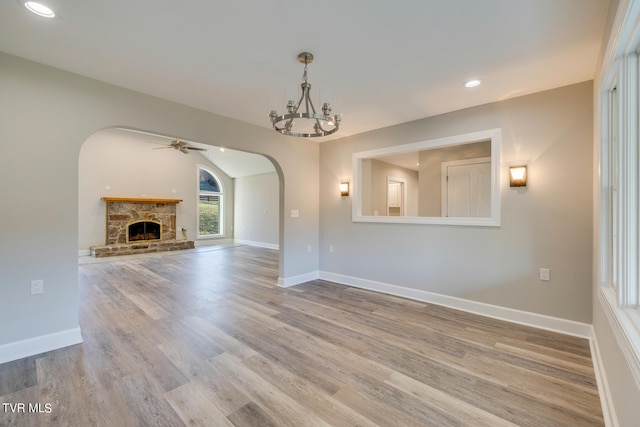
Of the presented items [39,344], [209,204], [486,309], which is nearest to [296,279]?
[486,309]

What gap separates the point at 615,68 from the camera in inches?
65.9

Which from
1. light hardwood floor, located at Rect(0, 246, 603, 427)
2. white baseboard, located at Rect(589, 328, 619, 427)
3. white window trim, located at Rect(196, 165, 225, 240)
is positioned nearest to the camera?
white baseboard, located at Rect(589, 328, 619, 427)

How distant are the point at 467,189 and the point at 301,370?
424cm

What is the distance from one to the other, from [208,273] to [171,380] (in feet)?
A: 12.2

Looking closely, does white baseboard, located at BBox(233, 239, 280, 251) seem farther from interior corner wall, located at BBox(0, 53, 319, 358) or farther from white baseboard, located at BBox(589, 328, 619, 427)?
white baseboard, located at BBox(589, 328, 619, 427)

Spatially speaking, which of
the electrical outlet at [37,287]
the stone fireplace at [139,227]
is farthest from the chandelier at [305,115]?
the stone fireplace at [139,227]

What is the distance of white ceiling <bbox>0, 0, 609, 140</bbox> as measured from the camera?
6.05ft

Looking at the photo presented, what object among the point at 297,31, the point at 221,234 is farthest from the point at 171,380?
the point at 221,234

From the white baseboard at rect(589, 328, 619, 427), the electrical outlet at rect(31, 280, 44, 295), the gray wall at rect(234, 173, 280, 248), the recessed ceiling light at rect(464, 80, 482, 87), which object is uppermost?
the recessed ceiling light at rect(464, 80, 482, 87)

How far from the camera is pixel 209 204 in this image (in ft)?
34.8

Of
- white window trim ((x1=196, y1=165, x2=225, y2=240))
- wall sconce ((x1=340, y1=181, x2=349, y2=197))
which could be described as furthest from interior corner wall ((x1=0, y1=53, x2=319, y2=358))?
white window trim ((x1=196, y1=165, x2=225, y2=240))

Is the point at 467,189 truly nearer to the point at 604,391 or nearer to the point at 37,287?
the point at 604,391

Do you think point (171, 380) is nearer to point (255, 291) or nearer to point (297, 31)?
point (255, 291)

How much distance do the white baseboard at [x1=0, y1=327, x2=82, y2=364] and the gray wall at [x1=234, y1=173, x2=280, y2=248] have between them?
21.4ft
